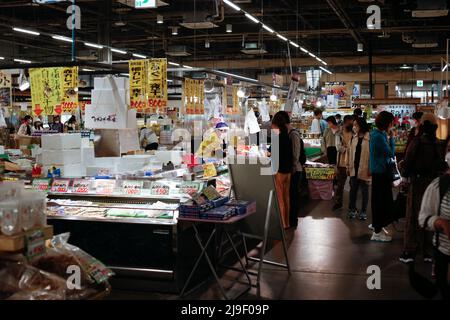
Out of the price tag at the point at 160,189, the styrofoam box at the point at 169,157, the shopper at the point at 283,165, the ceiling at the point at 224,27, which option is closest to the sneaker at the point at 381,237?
the shopper at the point at 283,165

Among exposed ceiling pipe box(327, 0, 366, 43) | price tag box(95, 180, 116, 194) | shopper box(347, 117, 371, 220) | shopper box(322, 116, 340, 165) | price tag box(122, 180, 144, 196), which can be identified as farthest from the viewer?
exposed ceiling pipe box(327, 0, 366, 43)

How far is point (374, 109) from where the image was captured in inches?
846

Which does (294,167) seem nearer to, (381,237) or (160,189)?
(381,237)

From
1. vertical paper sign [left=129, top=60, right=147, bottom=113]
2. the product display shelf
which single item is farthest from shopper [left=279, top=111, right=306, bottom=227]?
the product display shelf

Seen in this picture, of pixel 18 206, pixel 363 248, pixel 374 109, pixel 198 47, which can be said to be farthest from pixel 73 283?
pixel 198 47

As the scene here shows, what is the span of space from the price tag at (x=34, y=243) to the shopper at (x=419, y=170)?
4.41 m

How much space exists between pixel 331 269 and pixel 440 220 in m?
2.73

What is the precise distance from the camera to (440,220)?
3775 millimetres

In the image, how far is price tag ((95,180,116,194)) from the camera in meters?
6.25

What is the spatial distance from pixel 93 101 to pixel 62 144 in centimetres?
72

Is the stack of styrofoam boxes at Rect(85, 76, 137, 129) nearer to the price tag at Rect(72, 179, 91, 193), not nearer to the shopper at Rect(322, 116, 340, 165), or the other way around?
the price tag at Rect(72, 179, 91, 193)

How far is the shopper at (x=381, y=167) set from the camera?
7.15 metres

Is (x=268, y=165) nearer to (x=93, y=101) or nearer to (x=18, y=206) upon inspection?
(x=93, y=101)

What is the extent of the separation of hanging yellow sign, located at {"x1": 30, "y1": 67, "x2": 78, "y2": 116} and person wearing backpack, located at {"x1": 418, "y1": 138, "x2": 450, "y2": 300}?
474 cm
